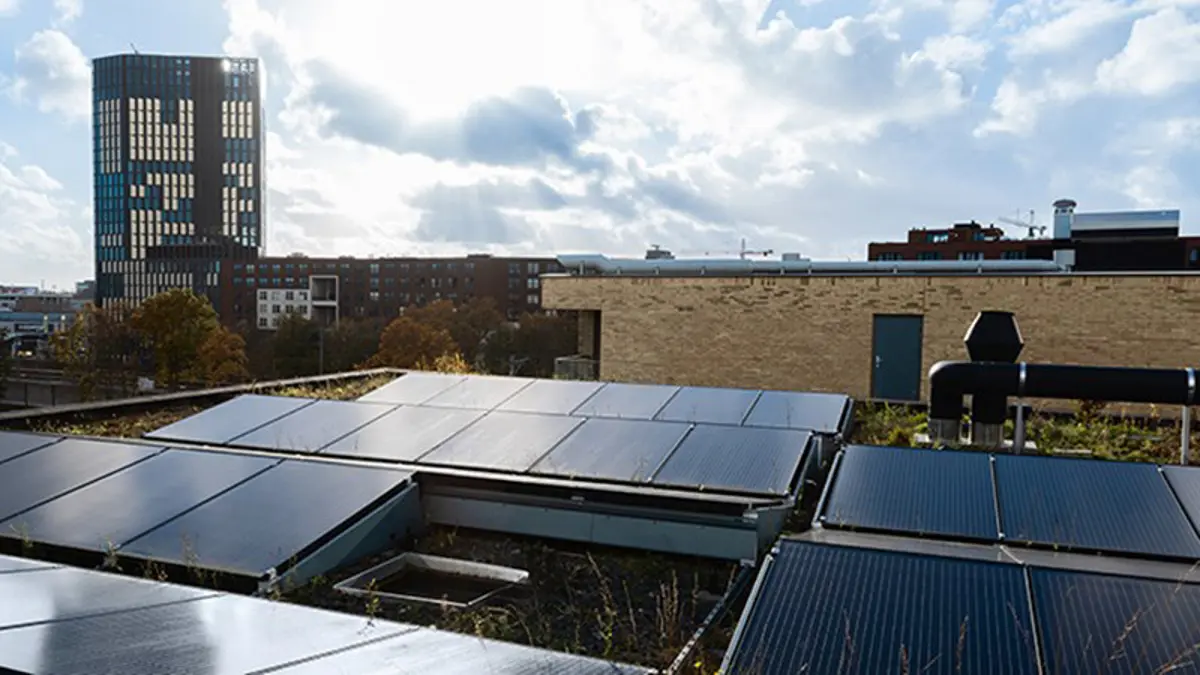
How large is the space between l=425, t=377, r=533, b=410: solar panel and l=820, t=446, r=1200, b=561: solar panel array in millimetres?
4686

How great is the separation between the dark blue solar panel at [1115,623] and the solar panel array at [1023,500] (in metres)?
1.32

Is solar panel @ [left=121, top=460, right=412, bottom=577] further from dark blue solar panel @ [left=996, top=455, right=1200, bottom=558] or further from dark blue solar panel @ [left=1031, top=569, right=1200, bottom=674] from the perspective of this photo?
dark blue solar panel @ [left=996, top=455, right=1200, bottom=558]

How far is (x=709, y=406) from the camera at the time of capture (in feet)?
33.5

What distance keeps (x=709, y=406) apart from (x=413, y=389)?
4.12 meters

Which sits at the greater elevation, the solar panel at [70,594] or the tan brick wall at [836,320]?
the tan brick wall at [836,320]

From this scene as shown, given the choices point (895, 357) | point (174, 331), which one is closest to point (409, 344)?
point (174, 331)

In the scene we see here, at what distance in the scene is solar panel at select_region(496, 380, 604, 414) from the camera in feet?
33.1

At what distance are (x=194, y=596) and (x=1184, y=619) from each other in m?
4.99

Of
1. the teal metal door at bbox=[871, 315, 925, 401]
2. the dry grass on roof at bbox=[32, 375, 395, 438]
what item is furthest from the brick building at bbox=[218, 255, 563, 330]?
the dry grass on roof at bbox=[32, 375, 395, 438]

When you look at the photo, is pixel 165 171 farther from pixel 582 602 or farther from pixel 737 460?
pixel 582 602

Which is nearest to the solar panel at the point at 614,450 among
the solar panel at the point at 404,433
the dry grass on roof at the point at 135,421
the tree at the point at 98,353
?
the solar panel at the point at 404,433

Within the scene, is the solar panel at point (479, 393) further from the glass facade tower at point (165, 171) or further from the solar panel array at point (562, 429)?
the glass facade tower at point (165, 171)

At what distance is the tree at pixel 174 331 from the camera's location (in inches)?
2854

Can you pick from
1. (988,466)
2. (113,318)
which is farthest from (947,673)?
(113,318)
